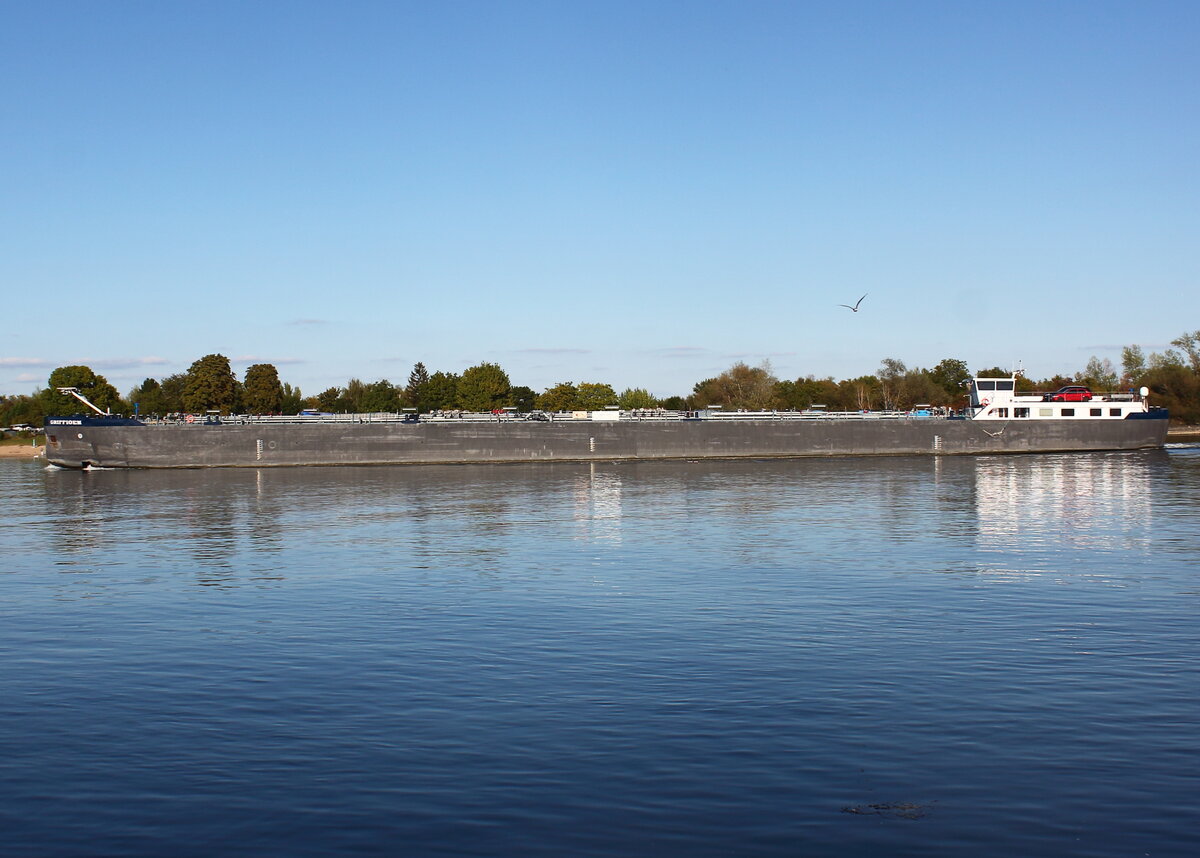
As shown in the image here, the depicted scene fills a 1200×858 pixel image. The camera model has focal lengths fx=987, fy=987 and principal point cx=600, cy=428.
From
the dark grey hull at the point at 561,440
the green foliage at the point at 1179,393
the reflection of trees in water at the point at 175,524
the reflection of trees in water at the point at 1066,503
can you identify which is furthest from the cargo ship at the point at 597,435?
the green foliage at the point at 1179,393

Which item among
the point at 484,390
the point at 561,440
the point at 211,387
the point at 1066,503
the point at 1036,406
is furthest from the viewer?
the point at 484,390

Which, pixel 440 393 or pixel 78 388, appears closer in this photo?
pixel 78 388

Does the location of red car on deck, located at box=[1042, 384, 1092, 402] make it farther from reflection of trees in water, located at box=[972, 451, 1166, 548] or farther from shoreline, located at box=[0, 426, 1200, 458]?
shoreline, located at box=[0, 426, 1200, 458]

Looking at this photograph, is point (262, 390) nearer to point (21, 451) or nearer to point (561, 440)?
point (21, 451)

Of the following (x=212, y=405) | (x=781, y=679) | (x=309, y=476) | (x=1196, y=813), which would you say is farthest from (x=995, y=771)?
(x=212, y=405)

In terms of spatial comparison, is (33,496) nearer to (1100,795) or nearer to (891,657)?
(891,657)

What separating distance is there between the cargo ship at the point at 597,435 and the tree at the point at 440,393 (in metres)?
86.3

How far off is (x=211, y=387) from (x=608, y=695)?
147 m

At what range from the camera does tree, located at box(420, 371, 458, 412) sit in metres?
187

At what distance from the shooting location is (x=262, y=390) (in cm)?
15938

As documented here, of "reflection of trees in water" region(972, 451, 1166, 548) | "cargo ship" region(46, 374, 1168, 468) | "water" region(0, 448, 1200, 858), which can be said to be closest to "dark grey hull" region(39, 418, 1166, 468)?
"cargo ship" region(46, 374, 1168, 468)

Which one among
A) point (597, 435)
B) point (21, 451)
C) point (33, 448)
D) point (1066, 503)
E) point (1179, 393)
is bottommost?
point (1066, 503)

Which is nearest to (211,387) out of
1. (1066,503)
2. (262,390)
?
(262,390)

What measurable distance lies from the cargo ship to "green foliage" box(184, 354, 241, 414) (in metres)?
52.1
